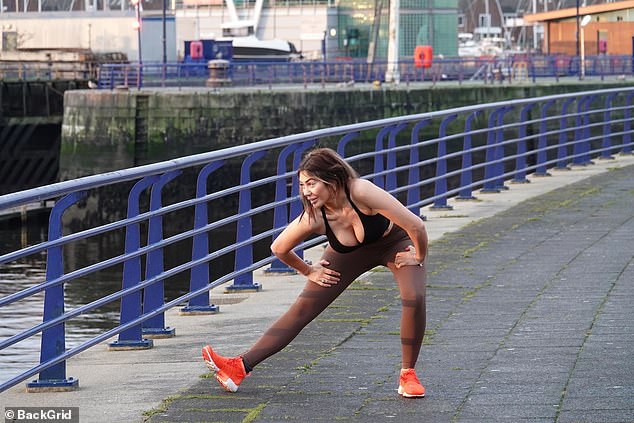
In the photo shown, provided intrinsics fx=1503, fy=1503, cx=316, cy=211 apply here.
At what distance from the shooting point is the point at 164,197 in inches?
1479

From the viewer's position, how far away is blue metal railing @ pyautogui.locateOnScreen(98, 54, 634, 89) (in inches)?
1830

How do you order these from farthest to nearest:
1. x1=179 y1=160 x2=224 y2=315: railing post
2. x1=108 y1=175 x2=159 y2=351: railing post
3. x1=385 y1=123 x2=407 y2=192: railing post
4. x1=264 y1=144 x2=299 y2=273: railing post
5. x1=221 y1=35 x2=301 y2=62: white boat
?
x1=221 y1=35 x2=301 y2=62: white boat, x1=385 y1=123 x2=407 y2=192: railing post, x1=264 y1=144 x2=299 y2=273: railing post, x1=179 y1=160 x2=224 y2=315: railing post, x1=108 y1=175 x2=159 y2=351: railing post

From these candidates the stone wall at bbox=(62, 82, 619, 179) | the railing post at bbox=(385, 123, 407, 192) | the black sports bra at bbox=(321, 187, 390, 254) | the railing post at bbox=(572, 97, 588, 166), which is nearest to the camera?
the black sports bra at bbox=(321, 187, 390, 254)

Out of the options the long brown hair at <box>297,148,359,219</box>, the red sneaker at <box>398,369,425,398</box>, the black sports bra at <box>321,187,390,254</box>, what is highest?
the long brown hair at <box>297,148,359,219</box>

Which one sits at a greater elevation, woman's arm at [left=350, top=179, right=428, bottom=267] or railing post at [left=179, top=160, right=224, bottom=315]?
woman's arm at [left=350, top=179, right=428, bottom=267]

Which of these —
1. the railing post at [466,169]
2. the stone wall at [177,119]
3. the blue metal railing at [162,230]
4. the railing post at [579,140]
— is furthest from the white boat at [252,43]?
the blue metal railing at [162,230]

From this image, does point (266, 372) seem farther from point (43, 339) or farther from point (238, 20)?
point (238, 20)

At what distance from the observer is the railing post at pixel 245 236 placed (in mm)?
9883

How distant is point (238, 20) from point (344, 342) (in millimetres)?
75902

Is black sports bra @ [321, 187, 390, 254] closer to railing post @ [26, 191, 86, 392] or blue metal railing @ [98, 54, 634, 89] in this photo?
railing post @ [26, 191, 86, 392]

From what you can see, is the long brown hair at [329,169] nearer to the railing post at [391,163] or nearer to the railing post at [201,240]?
the railing post at [201,240]

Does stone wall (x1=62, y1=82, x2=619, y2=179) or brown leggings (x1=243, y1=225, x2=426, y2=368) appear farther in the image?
stone wall (x1=62, y1=82, x2=619, y2=179)

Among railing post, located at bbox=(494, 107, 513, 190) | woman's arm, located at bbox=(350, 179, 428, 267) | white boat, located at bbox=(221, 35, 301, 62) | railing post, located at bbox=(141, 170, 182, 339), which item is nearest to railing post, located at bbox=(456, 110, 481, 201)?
railing post, located at bbox=(494, 107, 513, 190)

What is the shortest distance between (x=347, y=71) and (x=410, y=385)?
45017mm
